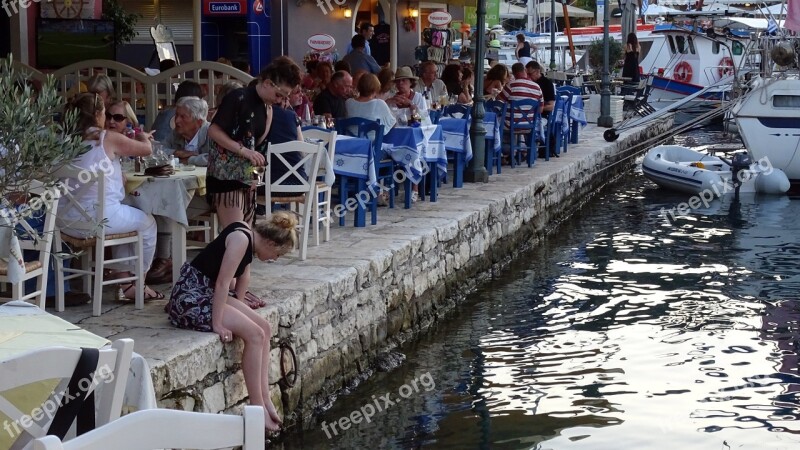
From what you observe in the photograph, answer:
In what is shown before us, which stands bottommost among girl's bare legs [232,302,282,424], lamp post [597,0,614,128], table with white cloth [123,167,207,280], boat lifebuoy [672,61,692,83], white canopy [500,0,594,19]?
girl's bare legs [232,302,282,424]

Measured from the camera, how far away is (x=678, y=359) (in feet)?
26.1

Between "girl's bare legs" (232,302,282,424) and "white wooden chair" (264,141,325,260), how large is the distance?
6.45 ft

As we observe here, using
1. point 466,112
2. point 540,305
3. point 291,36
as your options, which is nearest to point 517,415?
point 540,305

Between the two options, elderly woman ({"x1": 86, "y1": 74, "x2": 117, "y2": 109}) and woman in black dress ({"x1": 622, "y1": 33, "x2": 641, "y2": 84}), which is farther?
woman in black dress ({"x1": 622, "y1": 33, "x2": 641, "y2": 84})

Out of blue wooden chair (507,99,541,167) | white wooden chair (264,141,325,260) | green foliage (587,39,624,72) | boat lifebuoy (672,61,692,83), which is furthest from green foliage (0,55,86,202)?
green foliage (587,39,624,72)

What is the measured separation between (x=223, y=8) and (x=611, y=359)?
1495cm

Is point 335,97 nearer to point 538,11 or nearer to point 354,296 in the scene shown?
point 354,296

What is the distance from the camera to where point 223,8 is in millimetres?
21328

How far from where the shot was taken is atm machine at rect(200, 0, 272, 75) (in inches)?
784

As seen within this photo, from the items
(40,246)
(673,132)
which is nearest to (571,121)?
(673,132)

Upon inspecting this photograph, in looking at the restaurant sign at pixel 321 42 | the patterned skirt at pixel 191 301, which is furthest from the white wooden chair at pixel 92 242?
the restaurant sign at pixel 321 42

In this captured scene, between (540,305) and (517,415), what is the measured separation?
3050mm

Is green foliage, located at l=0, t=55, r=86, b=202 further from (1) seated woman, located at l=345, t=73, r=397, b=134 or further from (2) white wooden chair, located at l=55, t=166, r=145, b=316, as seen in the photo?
(1) seated woman, located at l=345, t=73, r=397, b=134

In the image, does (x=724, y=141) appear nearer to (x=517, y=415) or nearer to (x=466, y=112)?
(x=466, y=112)
